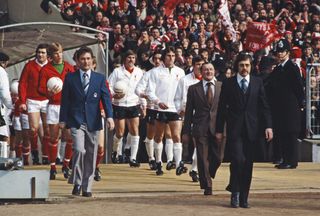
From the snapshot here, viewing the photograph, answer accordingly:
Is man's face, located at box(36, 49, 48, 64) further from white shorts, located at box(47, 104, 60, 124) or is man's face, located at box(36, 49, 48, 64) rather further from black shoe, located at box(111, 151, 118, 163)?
black shoe, located at box(111, 151, 118, 163)

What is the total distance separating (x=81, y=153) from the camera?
54.7 ft

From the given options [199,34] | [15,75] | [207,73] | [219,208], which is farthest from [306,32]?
[219,208]

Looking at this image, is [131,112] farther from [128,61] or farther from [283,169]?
[283,169]

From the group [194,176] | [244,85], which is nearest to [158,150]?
[194,176]

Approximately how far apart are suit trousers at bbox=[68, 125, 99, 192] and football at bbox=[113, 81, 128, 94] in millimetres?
5287

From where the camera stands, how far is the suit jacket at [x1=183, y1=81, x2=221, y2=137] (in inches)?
695

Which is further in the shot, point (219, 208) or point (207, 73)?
point (207, 73)

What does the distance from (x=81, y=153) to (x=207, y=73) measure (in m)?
2.30

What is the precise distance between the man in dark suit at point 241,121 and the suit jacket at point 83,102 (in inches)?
66.2

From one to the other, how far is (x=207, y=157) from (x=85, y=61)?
2.19 meters

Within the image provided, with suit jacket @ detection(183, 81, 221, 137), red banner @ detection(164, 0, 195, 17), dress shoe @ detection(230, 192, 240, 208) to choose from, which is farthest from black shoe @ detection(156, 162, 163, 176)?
red banner @ detection(164, 0, 195, 17)

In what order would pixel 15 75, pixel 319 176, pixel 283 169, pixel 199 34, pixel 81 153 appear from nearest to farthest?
1. pixel 81 153
2. pixel 319 176
3. pixel 283 169
4. pixel 15 75
5. pixel 199 34

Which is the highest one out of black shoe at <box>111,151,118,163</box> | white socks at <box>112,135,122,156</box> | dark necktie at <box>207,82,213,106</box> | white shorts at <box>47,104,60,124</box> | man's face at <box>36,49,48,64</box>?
man's face at <box>36,49,48,64</box>

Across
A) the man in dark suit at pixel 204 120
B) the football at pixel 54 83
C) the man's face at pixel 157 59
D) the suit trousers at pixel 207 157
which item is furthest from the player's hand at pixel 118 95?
the suit trousers at pixel 207 157
